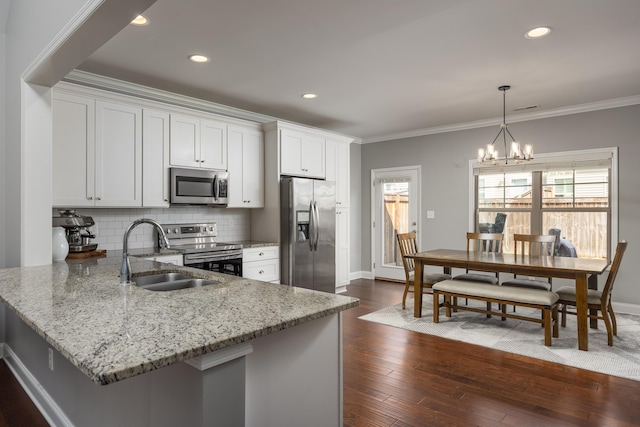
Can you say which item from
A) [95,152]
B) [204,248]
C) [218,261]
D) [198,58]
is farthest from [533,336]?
[95,152]

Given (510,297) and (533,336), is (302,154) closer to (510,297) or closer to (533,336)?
(510,297)

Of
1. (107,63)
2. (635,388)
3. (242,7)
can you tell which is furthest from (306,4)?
(635,388)

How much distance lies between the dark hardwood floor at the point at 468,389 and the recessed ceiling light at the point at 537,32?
97.6 inches

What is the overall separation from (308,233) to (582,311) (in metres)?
2.90

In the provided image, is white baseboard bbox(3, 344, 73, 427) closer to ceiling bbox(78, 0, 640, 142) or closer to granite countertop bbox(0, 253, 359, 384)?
granite countertop bbox(0, 253, 359, 384)

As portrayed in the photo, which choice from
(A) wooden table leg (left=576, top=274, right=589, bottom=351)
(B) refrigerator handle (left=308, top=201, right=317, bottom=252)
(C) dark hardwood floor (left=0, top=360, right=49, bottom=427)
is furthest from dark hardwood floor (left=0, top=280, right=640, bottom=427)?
(B) refrigerator handle (left=308, top=201, right=317, bottom=252)

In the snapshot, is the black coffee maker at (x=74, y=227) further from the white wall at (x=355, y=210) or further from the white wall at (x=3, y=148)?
the white wall at (x=355, y=210)

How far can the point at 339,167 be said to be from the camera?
5.71 m

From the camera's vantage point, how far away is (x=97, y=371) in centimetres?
90

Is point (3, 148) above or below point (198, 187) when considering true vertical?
above

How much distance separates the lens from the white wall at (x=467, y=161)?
4.52 m

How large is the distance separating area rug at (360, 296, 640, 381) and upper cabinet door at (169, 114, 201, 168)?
2552 mm

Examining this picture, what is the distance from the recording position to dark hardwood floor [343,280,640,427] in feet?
7.49

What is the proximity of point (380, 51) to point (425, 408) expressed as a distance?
8.58ft
